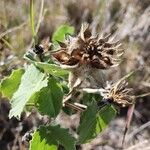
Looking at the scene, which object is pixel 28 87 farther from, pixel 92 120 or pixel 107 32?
pixel 107 32

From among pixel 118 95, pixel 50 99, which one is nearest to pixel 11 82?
pixel 50 99

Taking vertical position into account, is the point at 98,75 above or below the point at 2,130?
above

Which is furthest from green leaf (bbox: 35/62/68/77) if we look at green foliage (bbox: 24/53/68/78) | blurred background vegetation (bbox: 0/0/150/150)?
blurred background vegetation (bbox: 0/0/150/150)

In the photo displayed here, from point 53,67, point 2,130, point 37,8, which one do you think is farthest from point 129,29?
point 53,67

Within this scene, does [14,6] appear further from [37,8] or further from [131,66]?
[131,66]

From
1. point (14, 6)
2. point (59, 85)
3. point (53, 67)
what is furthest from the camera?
point (14, 6)

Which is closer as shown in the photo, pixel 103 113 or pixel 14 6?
pixel 103 113

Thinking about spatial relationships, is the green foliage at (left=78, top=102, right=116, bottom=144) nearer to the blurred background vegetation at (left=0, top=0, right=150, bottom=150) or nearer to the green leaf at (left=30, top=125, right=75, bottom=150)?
the green leaf at (left=30, top=125, right=75, bottom=150)
